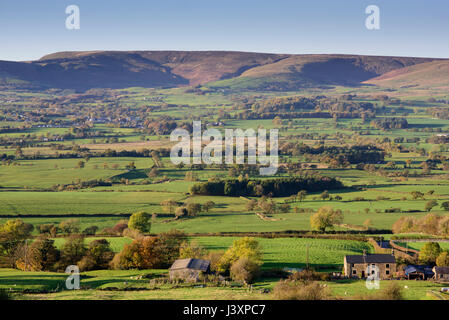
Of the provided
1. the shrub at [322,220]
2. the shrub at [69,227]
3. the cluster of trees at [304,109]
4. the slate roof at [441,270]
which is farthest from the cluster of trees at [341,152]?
the cluster of trees at [304,109]

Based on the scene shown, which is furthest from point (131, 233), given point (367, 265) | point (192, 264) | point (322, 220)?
point (367, 265)

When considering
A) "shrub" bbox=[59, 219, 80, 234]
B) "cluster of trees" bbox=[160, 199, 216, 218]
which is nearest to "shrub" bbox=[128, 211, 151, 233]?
"shrub" bbox=[59, 219, 80, 234]

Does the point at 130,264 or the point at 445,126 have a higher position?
the point at 445,126

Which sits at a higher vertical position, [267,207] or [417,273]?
[267,207]

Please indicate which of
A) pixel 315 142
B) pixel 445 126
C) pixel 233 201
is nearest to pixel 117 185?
pixel 233 201

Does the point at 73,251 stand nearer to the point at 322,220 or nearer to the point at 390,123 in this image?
the point at 322,220

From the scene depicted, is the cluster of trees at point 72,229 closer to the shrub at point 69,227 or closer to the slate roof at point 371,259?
the shrub at point 69,227

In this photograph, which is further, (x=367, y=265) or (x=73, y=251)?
(x=73, y=251)

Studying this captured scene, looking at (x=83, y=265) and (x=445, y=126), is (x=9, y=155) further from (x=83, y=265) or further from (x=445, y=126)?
(x=445, y=126)

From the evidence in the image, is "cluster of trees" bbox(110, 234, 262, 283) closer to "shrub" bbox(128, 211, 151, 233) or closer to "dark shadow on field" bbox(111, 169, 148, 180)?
"shrub" bbox(128, 211, 151, 233)
